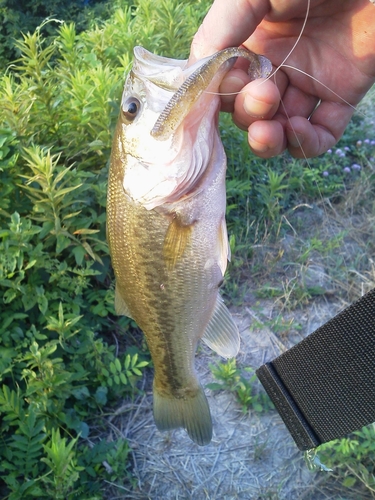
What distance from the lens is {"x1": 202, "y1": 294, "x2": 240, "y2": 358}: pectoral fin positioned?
171 centimetres

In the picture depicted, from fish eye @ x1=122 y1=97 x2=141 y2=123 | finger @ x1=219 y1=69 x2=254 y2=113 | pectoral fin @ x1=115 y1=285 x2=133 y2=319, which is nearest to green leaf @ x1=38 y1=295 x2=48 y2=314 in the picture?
pectoral fin @ x1=115 y1=285 x2=133 y2=319

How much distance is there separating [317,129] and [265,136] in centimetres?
44

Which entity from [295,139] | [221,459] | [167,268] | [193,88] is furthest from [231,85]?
[221,459]

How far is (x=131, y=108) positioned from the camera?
59.9 inches

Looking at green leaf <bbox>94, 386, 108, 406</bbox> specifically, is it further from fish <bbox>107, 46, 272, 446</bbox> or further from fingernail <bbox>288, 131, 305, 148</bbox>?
fingernail <bbox>288, 131, 305, 148</bbox>

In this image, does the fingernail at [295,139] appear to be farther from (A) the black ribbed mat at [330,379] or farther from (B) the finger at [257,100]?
(A) the black ribbed mat at [330,379]

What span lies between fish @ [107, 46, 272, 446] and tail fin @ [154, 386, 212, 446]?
0.38 m

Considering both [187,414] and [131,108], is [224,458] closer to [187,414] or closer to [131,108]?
[187,414]

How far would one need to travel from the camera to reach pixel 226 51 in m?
1.35

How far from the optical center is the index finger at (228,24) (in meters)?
1.59

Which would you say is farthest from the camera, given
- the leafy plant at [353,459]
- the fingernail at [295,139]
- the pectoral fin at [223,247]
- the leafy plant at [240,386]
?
the leafy plant at [240,386]

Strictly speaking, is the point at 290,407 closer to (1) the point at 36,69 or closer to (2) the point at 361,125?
(1) the point at 36,69

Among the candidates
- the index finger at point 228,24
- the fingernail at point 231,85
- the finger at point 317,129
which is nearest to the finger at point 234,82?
the fingernail at point 231,85

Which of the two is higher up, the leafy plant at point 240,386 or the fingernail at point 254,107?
the fingernail at point 254,107
